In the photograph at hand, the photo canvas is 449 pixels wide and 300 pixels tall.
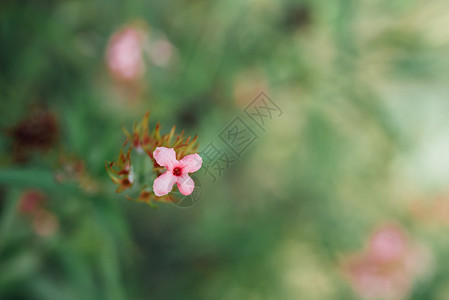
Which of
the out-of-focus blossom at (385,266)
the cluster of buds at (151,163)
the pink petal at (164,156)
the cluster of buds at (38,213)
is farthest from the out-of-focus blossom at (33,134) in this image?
the out-of-focus blossom at (385,266)

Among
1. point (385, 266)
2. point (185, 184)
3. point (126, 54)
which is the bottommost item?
point (185, 184)

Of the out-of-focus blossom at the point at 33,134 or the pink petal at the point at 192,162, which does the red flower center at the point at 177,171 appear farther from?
the out-of-focus blossom at the point at 33,134

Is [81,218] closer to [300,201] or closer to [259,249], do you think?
[259,249]

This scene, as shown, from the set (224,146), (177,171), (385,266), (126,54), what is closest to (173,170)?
(177,171)

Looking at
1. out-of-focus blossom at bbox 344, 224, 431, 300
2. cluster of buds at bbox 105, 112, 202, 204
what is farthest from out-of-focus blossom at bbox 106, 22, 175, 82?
out-of-focus blossom at bbox 344, 224, 431, 300

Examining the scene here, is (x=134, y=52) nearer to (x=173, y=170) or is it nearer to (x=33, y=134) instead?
(x=33, y=134)

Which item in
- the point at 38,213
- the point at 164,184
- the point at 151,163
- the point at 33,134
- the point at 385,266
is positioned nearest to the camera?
the point at 164,184

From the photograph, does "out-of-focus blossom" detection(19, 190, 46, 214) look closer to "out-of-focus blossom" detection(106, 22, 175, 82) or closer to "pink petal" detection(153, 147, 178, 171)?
"out-of-focus blossom" detection(106, 22, 175, 82)
